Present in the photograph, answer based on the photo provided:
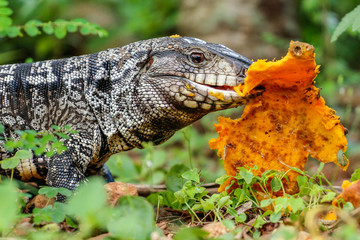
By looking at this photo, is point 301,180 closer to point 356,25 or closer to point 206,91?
point 206,91

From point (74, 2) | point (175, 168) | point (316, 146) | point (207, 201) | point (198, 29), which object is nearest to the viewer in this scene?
point (207, 201)

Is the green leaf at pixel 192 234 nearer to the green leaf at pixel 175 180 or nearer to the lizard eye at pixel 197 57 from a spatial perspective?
the green leaf at pixel 175 180

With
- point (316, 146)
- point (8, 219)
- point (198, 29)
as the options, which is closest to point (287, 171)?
point (316, 146)

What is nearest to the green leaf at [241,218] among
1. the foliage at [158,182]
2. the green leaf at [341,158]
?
the foliage at [158,182]

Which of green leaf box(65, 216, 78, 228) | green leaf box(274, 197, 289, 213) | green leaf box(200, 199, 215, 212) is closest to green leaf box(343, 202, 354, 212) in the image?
green leaf box(274, 197, 289, 213)

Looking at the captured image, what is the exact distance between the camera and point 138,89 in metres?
4.20

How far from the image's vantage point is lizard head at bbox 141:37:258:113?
152 inches

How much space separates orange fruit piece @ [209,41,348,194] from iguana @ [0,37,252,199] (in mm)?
367

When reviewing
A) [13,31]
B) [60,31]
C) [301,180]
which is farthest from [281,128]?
[13,31]

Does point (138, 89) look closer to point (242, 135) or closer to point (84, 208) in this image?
point (242, 135)

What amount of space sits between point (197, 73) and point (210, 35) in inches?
282

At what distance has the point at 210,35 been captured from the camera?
432 inches

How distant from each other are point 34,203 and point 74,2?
11955 mm

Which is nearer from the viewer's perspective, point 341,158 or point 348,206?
point 348,206
